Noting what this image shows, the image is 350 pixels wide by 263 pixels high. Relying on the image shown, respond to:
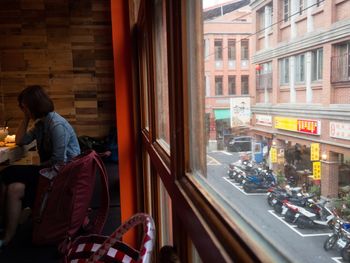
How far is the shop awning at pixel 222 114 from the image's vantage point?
74 cm

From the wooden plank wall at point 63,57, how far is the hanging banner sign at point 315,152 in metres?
5.98

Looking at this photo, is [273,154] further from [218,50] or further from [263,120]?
[218,50]

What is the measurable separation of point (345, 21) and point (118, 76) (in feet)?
9.44

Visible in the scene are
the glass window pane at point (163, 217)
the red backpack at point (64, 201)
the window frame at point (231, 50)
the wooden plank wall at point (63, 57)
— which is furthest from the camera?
the wooden plank wall at point (63, 57)

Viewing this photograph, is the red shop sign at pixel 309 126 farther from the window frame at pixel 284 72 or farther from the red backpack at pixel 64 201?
the red backpack at pixel 64 201

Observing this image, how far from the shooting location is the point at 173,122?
38.4 inches

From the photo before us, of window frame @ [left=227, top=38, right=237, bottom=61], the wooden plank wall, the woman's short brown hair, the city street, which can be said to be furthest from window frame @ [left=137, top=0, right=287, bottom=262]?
the wooden plank wall

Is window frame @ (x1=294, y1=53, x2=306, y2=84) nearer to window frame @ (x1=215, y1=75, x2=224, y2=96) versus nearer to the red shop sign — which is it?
the red shop sign

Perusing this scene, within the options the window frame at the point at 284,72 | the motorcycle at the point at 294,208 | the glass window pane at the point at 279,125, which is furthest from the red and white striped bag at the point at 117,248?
the window frame at the point at 284,72

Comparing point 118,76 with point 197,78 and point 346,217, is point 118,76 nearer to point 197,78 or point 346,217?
point 197,78

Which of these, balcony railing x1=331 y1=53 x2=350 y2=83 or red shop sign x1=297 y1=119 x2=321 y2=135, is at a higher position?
balcony railing x1=331 y1=53 x2=350 y2=83

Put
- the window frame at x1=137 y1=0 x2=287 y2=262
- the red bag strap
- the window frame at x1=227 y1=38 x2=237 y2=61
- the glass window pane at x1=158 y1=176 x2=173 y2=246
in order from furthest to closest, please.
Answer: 1. the glass window pane at x1=158 y1=176 x2=173 y2=246
2. the red bag strap
3. the window frame at x1=227 y1=38 x2=237 y2=61
4. the window frame at x1=137 y1=0 x2=287 y2=262

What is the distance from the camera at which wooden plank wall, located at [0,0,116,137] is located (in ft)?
19.3

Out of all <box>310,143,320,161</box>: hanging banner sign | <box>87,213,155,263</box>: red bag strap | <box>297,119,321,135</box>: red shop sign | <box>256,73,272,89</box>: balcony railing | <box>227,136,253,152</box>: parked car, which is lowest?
<box>87,213,155,263</box>: red bag strap
